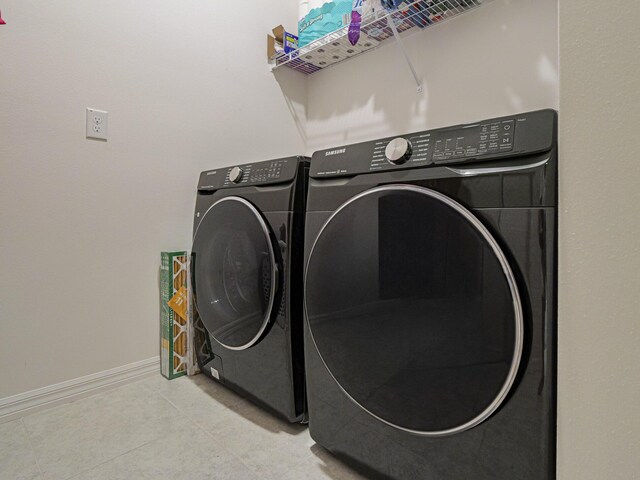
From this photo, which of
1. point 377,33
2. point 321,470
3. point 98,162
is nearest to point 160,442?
point 321,470

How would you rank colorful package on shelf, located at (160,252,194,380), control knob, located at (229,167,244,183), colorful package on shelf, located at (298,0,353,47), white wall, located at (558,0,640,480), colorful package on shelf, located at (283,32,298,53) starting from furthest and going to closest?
colorful package on shelf, located at (283,32,298,53) → colorful package on shelf, located at (298,0,353,47) → colorful package on shelf, located at (160,252,194,380) → control knob, located at (229,167,244,183) → white wall, located at (558,0,640,480)

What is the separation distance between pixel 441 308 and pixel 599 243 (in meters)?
0.32

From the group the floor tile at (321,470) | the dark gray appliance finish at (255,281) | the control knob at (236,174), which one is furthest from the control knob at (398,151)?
the floor tile at (321,470)

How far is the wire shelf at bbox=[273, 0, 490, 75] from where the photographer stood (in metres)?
1.46

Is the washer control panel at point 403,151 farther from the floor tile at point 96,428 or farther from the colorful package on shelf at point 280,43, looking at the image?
the colorful package on shelf at point 280,43

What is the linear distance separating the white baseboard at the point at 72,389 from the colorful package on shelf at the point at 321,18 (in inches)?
69.4

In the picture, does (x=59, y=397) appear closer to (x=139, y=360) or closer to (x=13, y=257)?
(x=139, y=360)

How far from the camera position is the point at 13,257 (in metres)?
1.16

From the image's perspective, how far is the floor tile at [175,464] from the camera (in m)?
0.91

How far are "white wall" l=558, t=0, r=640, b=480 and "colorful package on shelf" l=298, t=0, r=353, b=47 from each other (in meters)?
1.45

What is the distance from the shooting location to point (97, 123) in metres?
1.33

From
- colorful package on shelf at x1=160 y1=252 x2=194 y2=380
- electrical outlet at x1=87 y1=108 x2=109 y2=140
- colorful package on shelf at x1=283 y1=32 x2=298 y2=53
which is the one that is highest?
colorful package on shelf at x1=283 y1=32 x2=298 y2=53

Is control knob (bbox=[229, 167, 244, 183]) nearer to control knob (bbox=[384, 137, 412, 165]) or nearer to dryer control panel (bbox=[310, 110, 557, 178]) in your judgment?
dryer control panel (bbox=[310, 110, 557, 178])

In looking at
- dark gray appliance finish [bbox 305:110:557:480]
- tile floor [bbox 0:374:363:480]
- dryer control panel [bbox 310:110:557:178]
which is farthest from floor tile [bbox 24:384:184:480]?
dryer control panel [bbox 310:110:557:178]
